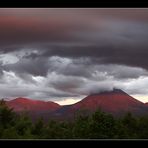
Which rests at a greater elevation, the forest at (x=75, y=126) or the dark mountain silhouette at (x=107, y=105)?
the dark mountain silhouette at (x=107, y=105)

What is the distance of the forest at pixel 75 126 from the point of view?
257 centimetres

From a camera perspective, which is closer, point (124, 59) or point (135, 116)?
point (135, 116)

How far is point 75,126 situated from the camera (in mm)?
A: 3061

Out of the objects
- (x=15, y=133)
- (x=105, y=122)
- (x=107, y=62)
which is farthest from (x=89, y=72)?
(x=15, y=133)

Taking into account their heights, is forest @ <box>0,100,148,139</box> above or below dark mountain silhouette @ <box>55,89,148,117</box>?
below

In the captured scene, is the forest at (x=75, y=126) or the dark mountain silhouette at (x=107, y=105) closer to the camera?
the forest at (x=75, y=126)

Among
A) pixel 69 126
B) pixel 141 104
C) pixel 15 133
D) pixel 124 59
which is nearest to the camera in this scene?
pixel 15 133

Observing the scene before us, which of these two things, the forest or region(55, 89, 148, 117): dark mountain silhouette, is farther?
region(55, 89, 148, 117): dark mountain silhouette

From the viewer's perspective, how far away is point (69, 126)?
2.91 meters

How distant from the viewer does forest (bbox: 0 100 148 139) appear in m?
2.57

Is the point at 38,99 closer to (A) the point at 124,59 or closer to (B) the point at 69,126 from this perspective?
(B) the point at 69,126
